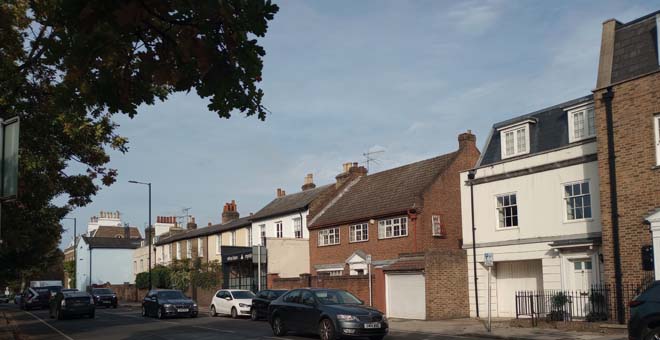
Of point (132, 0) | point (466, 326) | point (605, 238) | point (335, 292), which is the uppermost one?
point (132, 0)

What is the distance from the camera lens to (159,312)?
2956cm

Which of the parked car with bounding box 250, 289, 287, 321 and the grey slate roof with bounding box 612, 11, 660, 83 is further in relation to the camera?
the parked car with bounding box 250, 289, 287, 321

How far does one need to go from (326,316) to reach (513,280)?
12.4 m

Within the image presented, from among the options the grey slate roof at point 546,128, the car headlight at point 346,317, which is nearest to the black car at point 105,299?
the grey slate roof at point 546,128

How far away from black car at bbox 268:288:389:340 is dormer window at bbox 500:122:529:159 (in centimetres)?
1152

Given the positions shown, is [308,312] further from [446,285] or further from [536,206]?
[536,206]

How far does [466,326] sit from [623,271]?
5554 millimetres

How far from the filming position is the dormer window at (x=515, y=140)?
26828 millimetres

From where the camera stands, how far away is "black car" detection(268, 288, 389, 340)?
16844 millimetres

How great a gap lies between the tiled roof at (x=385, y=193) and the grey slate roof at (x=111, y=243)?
44568 mm

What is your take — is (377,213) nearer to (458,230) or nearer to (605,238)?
(458,230)

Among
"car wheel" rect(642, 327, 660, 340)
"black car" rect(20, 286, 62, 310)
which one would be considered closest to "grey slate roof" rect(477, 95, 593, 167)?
"car wheel" rect(642, 327, 660, 340)

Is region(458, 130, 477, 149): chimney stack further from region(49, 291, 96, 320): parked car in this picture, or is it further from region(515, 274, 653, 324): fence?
region(49, 291, 96, 320): parked car

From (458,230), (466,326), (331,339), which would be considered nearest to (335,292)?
(331,339)
